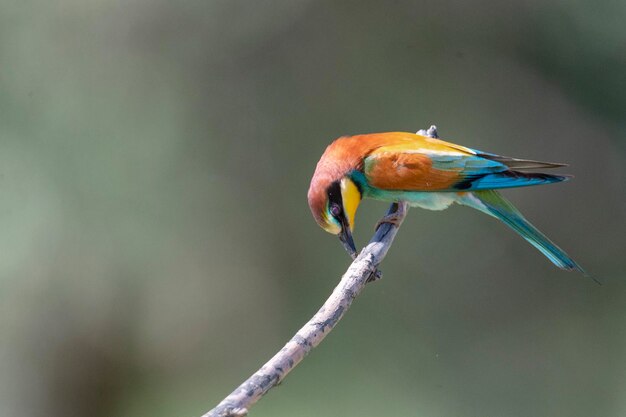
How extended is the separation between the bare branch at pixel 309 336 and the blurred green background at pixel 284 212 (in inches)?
102

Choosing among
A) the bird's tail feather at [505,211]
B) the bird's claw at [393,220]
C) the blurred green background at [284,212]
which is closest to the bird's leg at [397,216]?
the bird's claw at [393,220]

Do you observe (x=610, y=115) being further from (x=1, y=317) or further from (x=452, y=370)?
(x=1, y=317)

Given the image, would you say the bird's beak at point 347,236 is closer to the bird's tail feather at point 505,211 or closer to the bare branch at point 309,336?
the bare branch at point 309,336

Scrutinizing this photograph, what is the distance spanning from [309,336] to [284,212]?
3.61 m

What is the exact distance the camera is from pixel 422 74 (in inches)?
222

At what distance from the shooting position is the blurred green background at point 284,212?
4988mm

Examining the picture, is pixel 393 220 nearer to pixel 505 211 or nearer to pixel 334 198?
pixel 334 198

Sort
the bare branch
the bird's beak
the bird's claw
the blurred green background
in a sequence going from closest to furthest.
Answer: the bare branch < the bird's claw < the bird's beak < the blurred green background

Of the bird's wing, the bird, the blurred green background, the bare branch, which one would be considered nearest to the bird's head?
the bird

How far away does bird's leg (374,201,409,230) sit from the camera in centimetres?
285

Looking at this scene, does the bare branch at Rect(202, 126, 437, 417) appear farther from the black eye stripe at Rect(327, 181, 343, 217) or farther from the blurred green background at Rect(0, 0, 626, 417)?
the blurred green background at Rect(0, 0, 626, 417)

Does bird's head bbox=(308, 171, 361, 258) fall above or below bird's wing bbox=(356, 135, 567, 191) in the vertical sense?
below

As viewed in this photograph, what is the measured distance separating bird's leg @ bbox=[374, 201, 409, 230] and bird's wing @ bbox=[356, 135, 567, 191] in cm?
9

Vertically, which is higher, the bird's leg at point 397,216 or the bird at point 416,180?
the bird at point 416,180
